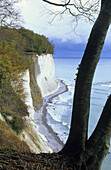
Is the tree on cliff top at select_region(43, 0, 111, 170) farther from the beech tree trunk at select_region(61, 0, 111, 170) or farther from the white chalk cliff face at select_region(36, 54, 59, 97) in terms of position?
the white chalk cliff face at select_region(36, 54, 59, 97)

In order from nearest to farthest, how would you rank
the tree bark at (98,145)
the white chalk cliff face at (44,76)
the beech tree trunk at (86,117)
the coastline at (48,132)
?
1. the beech tree trunk at (86,117)
2. the tree bark at (98,145)
3. the coastline at (48,132)
4. the white chalk cliff face at (44,76)

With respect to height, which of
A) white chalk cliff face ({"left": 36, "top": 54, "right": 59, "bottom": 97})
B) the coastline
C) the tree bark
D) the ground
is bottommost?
the coastline

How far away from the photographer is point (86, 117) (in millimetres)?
3488

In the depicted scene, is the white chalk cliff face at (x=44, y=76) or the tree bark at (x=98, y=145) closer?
the tree bark at (x=98, y=145)

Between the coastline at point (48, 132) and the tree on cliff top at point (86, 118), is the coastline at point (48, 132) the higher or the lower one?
the lower one

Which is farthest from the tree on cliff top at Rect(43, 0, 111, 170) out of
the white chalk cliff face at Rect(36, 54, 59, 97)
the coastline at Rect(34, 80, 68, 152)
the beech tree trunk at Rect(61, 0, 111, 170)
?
the white chalk cliff face at Rect(36, 54, 59, 97)

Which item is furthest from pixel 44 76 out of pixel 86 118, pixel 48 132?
pixel 86 118

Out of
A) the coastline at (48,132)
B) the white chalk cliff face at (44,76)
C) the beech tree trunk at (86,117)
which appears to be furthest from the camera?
the white chalk cliff face at (44,76)

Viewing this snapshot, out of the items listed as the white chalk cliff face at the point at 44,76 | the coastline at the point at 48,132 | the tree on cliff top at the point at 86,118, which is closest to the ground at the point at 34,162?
the tree on cliff top at the point at 86,118

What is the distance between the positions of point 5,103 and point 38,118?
27.6 feet

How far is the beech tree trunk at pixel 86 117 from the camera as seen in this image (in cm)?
322

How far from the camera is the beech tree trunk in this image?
322 centimetres

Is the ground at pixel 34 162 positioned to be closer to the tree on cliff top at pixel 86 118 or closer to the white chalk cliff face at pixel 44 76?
the tree on cliff top at pixel 86 118

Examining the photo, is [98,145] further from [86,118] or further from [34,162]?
[34,162]
